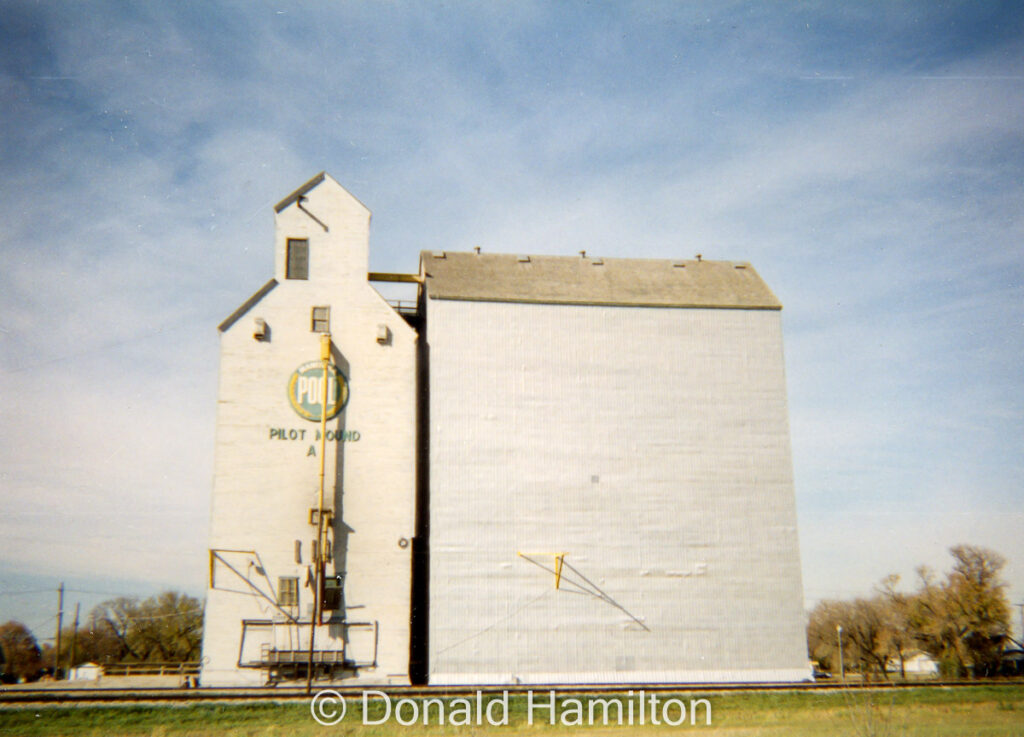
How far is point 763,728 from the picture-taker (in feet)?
63.7

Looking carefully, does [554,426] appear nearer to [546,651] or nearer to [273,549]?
[546,651]

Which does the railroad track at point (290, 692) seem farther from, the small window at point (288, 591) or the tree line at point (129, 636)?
the tree line at point (129, 636)

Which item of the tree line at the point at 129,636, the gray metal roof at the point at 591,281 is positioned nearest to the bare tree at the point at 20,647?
the tree line at the point at 129,636

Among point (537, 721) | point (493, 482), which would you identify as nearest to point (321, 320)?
point (493, 482)

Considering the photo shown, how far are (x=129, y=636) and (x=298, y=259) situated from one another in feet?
152

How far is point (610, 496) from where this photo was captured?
1161 inches

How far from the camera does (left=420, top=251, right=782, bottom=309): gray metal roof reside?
103ft

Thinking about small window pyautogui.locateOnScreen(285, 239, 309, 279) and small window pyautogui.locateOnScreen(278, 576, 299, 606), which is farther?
small window pyautogui.locateOnScreen(285, 239, 309, 279)

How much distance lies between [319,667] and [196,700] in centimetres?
630

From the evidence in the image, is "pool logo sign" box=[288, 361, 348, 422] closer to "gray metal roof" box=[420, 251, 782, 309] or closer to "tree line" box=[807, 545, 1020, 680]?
"gray metal roof" box=[420, 251, 782, 309]

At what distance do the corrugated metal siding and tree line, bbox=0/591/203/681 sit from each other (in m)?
39.5

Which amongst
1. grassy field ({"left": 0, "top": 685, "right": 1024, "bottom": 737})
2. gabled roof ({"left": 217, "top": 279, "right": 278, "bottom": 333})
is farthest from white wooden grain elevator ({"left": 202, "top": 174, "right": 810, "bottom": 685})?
grassy field ({"left": 0, "top": 685, "right": 1024, "bottom": 737})

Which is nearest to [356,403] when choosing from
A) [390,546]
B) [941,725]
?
[390,546]

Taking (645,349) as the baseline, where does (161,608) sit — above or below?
below
